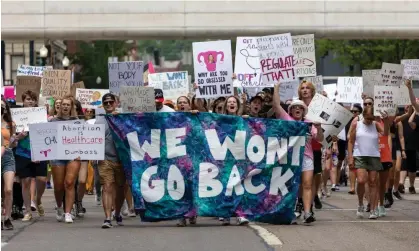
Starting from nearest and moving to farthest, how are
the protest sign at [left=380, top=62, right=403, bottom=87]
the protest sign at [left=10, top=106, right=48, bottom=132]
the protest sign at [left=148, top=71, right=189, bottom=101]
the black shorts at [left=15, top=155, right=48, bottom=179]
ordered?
the protest sign at [left=10, top=106, right=48, bottom=132]
the black shorts at [left=15, top=155, right=48, bottom=179]
the protest sign at [left=380, top=62, right=403, bottom=87]
the protest sign at [left=148, top=71, right=189, bottom=101]

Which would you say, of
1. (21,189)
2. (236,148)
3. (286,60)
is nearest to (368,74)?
(286,60)

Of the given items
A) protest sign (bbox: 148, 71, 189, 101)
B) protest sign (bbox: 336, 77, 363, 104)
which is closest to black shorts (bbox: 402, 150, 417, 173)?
protest sign (bbox: 336, 77, 363, 104)

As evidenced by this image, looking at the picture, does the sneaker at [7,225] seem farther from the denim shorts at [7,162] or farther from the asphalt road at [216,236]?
the denim shorts at [7,162]

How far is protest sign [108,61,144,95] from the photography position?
18828mm

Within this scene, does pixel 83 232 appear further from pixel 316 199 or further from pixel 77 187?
pixel 316 199

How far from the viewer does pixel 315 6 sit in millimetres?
30984

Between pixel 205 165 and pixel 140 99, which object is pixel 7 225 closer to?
pixel 140 99

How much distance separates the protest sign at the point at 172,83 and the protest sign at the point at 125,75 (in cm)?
469

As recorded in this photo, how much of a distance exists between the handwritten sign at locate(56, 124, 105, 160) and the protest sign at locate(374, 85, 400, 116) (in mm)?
4033

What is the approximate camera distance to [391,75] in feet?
58.2

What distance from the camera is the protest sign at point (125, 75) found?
18.8m

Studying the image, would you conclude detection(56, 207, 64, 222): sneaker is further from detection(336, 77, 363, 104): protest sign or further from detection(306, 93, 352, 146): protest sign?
detection(336, 77, 363, 104): protest sign

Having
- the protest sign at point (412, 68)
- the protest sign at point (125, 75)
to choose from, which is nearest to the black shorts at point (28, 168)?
the protest sign at point (125, 75)

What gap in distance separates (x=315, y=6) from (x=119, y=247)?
19007 mm
